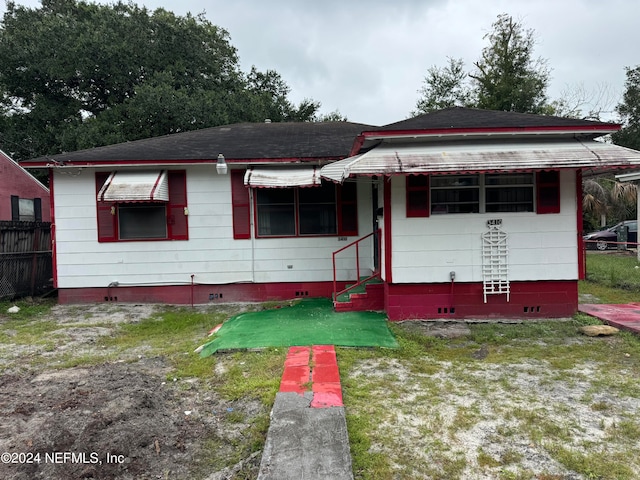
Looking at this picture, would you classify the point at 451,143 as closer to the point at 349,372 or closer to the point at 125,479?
the point at 349,372

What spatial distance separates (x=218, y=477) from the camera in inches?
103

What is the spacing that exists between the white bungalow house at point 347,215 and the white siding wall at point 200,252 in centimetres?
2

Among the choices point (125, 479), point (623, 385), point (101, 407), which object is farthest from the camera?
point (623, 385)

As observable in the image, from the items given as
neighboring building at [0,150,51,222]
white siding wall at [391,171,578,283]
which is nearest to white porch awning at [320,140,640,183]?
white siding wall at [391,171,578,283]

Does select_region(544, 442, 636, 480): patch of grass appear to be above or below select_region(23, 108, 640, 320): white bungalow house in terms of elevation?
below

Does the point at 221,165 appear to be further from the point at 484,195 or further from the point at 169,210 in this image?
the point at 484,195

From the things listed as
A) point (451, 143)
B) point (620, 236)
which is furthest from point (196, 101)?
point (620, 236)

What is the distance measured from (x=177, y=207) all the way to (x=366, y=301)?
4537 millimetres

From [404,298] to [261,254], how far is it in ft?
11.2

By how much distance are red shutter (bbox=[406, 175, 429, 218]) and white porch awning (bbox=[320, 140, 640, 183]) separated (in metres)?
0.42

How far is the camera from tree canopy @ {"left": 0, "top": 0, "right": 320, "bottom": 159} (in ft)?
59.5

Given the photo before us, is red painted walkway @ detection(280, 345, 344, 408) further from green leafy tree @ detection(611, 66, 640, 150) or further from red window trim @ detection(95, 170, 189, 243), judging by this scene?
green leafy tree @ detection(611, 66, 640, 150)

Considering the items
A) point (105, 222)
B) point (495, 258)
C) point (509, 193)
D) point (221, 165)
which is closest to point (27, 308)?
point (105, 222)

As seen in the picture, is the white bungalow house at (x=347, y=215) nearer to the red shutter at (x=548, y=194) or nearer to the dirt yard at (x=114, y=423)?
the red shutter at (x=548, y=194)
